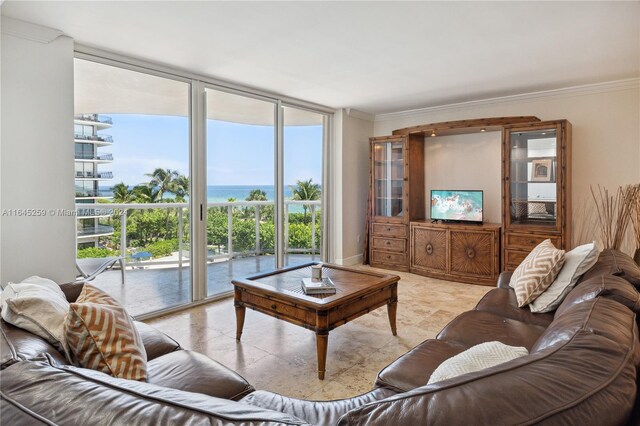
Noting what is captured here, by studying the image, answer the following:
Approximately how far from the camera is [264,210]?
4.95 metres

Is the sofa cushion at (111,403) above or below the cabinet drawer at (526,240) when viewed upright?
above

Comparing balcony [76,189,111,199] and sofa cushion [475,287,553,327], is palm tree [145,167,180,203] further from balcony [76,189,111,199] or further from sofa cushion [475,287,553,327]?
sofa cushion [475,287,553,327]

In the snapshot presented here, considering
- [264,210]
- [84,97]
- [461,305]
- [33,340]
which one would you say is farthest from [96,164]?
[461,305]

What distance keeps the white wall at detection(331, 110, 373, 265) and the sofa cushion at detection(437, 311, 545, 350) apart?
3.65 m

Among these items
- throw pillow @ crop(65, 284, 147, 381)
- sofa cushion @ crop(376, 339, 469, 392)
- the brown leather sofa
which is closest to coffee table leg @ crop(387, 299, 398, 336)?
sofa cushion @ crop(376, 339, 469, 392)

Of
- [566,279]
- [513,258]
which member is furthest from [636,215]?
[566,279]

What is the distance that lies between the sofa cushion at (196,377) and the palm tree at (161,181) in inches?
95.1

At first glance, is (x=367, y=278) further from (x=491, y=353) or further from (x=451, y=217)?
(x=451, y=217)

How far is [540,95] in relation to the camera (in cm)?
471

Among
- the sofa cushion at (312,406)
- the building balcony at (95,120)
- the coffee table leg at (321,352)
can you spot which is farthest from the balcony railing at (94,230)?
the sofa cushion at (312,406)

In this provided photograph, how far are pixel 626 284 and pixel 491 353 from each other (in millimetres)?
1001

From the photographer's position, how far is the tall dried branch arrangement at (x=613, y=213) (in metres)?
4.06

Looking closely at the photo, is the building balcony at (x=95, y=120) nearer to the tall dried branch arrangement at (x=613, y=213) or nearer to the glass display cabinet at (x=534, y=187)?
the glass display cabinet at (x=534, y=187)

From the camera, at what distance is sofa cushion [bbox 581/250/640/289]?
6.47ft
